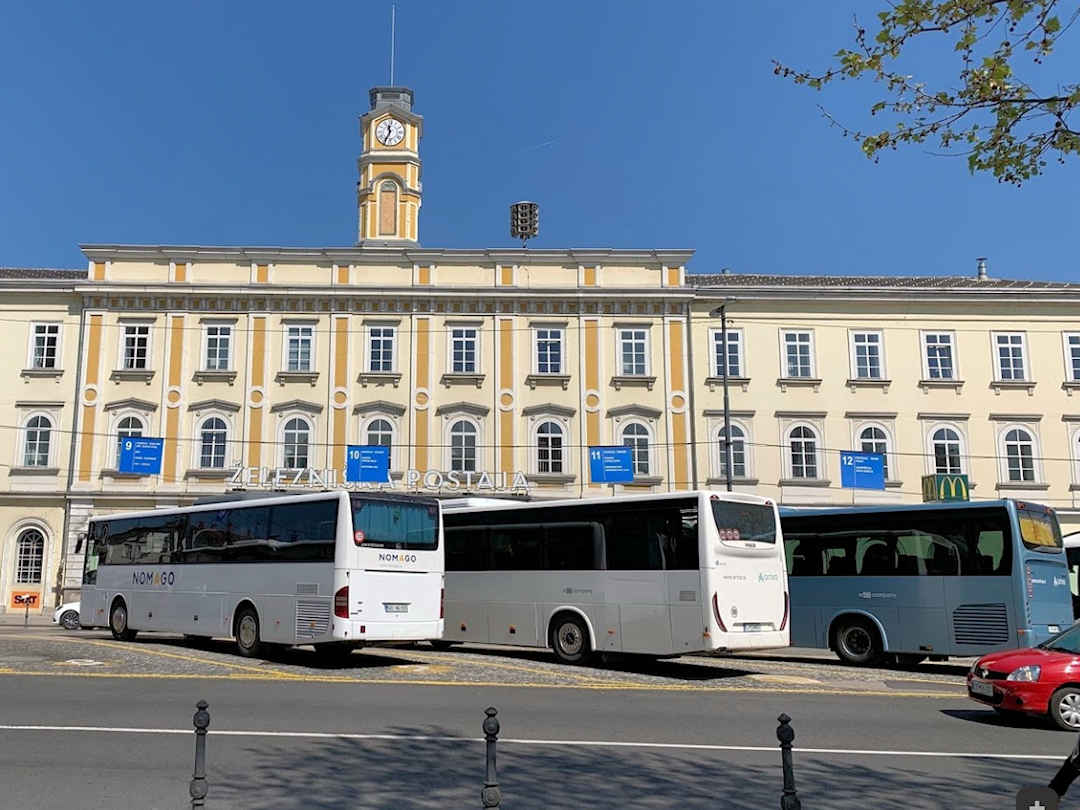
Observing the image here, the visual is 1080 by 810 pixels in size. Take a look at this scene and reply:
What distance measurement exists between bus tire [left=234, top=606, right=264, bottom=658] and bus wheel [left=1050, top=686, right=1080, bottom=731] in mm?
13190

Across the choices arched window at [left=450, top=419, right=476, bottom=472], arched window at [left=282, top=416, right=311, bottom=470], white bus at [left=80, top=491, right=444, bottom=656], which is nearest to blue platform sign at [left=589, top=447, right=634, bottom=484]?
arched window at [left=450, top=419, right=476, bottom=472]

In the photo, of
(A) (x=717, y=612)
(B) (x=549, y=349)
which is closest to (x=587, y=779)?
(A) (x=717, y=612)

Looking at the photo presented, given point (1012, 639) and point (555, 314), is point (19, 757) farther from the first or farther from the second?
point (555, 314)

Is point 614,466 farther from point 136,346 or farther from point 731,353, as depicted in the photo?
point 136,346

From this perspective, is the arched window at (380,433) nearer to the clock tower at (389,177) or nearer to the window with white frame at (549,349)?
the window with white frame at (549,349)

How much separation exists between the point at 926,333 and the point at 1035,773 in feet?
115

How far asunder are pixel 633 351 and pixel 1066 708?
98.3 feet

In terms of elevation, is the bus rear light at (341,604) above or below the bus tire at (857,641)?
above

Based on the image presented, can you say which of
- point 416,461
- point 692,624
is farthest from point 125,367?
point 692,624

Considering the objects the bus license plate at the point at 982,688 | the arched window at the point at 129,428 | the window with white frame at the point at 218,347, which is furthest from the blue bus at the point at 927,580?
the arched window at the point at 129,428

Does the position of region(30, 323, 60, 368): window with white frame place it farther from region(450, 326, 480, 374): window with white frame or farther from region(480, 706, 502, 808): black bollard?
region(480, 706, 502, 808): black bollard

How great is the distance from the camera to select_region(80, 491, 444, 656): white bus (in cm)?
1767

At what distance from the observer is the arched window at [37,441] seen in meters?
40.0

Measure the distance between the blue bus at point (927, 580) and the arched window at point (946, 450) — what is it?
69.6 feet
